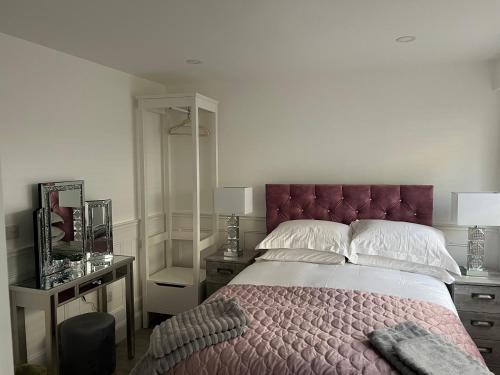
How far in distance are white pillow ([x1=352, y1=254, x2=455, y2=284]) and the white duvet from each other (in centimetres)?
5

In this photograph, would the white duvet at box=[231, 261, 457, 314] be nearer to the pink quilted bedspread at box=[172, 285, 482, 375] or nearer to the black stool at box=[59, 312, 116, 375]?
the pink quilted bedspread at box=[172, 285, 482, 375]

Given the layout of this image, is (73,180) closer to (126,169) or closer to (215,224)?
(126,169)

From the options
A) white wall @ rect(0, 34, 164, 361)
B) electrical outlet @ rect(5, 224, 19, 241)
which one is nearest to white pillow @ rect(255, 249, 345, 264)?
white wall @ rect(0, 34, 164, 361)

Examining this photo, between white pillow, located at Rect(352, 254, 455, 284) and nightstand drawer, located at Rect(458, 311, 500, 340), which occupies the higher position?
white pillow, located at Rect(352, 254, 455, 284)

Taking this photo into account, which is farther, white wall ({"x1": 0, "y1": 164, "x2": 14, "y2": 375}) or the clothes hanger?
the clothes hanger

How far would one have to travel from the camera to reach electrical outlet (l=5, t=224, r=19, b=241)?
2.35 meters

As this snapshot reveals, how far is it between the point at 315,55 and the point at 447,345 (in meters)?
2.11

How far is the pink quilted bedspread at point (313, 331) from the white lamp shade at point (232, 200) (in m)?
1.03

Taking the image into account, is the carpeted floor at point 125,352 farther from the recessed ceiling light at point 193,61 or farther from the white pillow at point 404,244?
the recessed ceiling light at point 193,61

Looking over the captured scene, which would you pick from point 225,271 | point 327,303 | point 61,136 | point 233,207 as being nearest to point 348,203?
point 233,207

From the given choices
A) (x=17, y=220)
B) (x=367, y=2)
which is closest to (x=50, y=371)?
(x=17, y=220)

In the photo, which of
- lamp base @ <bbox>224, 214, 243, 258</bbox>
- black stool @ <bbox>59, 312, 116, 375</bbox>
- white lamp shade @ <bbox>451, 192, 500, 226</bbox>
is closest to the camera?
black stool @ <bbox>59, 312, 116, 375</bbox>

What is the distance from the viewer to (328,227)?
123 inches

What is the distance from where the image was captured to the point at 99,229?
297cm
